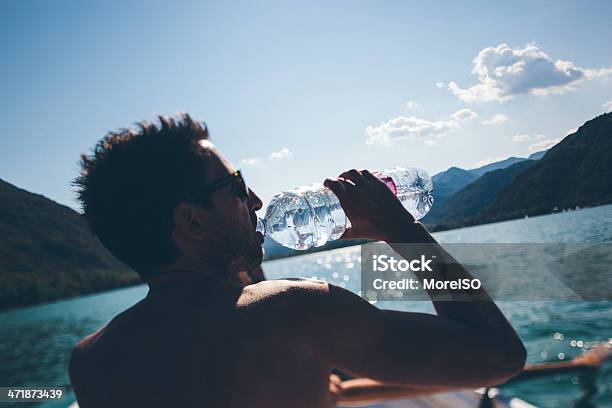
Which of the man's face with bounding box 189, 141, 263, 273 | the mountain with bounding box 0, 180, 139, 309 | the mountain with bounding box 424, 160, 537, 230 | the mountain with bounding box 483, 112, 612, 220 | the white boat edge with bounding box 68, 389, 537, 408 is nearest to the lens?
the man's face with bounding box 189, 141, 263, 273

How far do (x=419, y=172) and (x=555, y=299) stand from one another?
15.0 meters

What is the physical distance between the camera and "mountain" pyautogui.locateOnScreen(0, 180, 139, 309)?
10650cm

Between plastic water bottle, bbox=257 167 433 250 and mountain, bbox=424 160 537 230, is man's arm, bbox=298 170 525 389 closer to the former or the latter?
plastic water bottle, bbox=257 167 433 250

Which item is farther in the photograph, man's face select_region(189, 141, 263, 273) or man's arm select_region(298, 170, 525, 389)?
man's face select_region(189, 141, 263, 273)

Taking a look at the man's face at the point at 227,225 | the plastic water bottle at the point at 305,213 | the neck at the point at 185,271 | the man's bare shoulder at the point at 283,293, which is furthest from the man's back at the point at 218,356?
the plastic water bottle at the point at 305,213

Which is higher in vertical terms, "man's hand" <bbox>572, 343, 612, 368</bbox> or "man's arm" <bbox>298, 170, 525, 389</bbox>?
"man's arm" <bbox>298, 170, 525, 389</bbox>

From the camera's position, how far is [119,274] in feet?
401

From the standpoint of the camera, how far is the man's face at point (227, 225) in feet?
6.06

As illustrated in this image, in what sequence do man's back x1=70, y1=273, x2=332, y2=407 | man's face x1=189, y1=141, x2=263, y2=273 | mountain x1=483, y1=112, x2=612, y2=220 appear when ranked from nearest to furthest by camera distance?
1. man's back x1=70, y1=273, x2=332, y2=407
2. man's face x1=189, y1=141, x2=263, y2=273
3. mountain x1=483, y1=112, x2=612, y2=220

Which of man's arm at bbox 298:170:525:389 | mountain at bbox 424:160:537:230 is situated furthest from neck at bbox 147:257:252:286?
mountain at bbox 424:160:537:230

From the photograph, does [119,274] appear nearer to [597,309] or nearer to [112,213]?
[597,309]

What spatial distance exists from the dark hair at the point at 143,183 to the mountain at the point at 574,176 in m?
40.4

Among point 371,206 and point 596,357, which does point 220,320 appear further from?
point 596,357

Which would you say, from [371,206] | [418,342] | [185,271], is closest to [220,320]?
[185,271]
